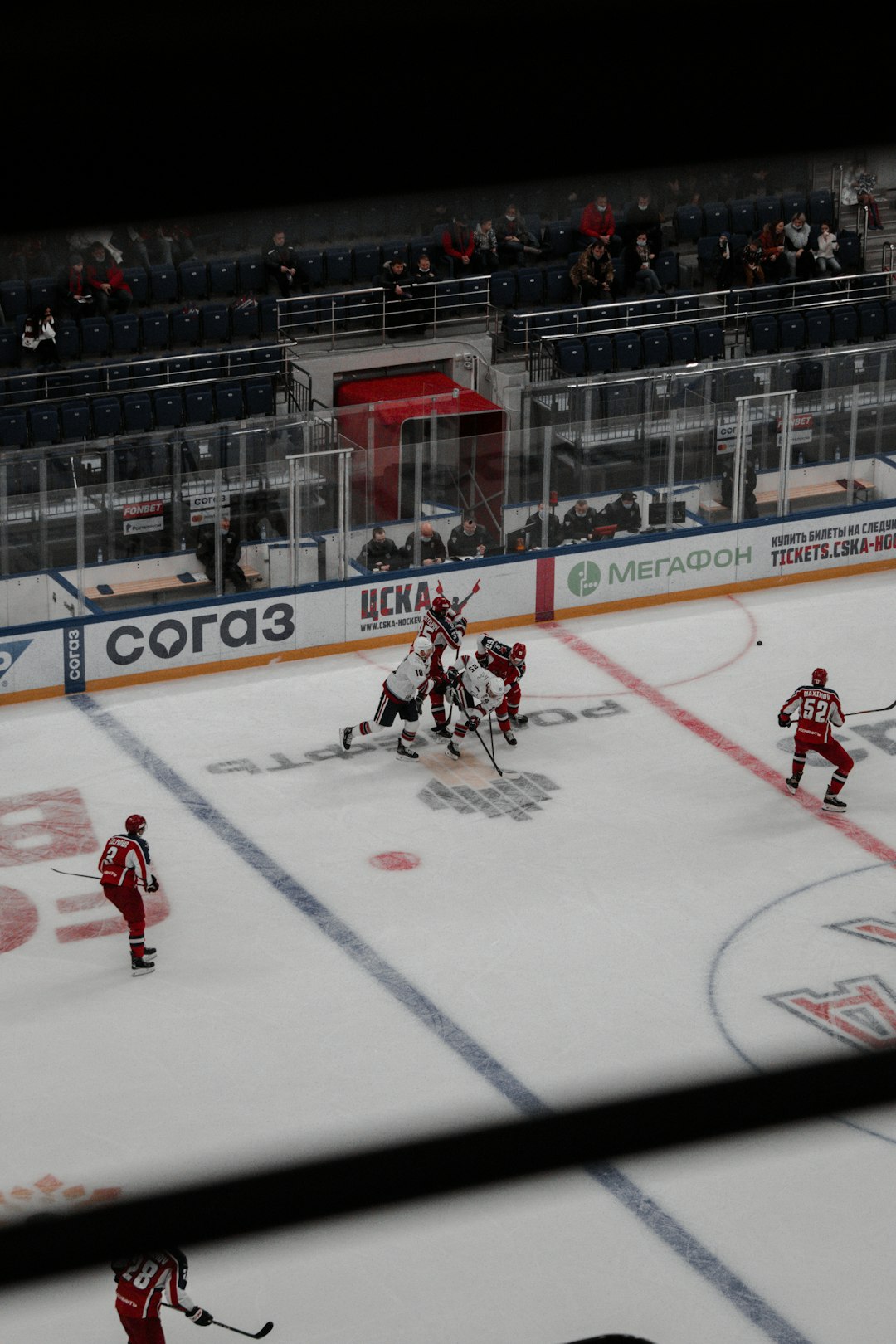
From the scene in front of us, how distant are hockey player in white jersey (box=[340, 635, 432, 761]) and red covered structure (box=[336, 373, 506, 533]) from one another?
2.47 m

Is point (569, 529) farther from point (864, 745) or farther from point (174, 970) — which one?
point (174, 970)

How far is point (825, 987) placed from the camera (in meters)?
11.7

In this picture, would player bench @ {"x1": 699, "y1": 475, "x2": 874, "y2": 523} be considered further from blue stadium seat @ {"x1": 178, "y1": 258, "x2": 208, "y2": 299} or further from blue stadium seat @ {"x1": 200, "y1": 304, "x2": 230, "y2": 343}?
blue stadium seat @ {"x1": 178, "y1": 258, "x2": 208, "y2": 299}

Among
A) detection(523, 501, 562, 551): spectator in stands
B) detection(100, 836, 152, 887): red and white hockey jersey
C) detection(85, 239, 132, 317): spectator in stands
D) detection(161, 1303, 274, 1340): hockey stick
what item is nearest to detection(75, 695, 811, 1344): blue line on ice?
detection(161, 1303, 274, 1340): hockey stick

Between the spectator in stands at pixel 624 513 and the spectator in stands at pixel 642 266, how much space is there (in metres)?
4.70

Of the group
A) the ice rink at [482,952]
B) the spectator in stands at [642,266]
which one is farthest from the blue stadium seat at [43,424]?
the spectator in stands at [642,266]

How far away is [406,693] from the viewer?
1445cm

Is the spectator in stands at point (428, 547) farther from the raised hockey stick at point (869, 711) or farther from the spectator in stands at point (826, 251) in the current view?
the spectator in stands at point (826, 251)

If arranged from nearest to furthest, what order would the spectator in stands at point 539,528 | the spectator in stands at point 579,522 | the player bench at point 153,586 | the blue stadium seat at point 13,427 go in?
the player bench at point 153,586
the spectator in stands at point 539,528
the spectator in stands at point 579,522
the blue stadium seat at point 13,427

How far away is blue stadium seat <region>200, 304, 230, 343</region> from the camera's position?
1977cm

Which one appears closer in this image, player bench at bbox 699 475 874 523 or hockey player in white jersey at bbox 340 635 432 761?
hockey player in white jersey at bbox 340 635 432 761

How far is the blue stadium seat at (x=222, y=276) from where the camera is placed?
798 inches

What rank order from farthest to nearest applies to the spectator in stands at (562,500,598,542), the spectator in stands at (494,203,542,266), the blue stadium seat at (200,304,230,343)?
1. the spectator in stands at (494,203,542,266)
2. the blue stadium seat at (200,304,230,343)
3. the spectator in stands at (562,500,598,542)

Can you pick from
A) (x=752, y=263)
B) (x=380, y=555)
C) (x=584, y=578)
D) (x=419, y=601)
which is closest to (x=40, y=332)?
(x=380, y=555)
